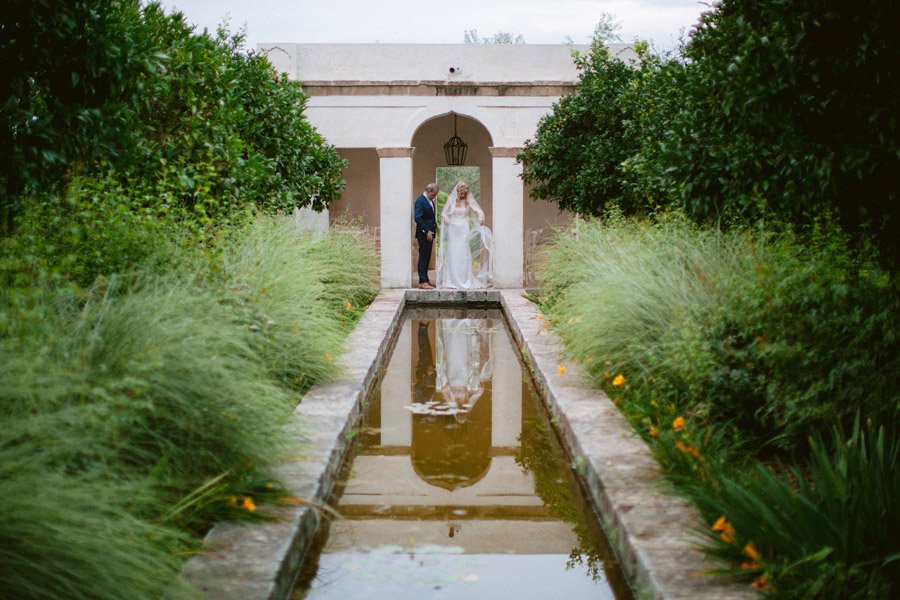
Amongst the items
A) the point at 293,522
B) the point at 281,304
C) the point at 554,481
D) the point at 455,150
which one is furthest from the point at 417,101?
the point at 293,522

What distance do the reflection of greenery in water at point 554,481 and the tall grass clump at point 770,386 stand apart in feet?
1.61

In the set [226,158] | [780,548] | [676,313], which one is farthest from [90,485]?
[226,158]

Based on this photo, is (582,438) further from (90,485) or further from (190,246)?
(190,246)

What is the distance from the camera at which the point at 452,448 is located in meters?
5.62

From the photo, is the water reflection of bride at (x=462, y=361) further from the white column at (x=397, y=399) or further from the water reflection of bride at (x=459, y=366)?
the white column at (x=397, y=399)

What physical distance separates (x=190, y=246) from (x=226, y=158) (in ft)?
6.56

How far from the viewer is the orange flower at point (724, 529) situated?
3158 millimetres

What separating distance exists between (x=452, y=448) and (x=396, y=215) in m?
11.1

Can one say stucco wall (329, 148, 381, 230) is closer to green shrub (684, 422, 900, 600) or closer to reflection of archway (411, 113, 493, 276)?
reflection of archway (411, 113, 493, 276)

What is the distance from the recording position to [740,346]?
15.6ft

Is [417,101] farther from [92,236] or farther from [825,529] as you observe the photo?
[825,529]

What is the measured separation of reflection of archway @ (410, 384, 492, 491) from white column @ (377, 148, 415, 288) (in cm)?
979

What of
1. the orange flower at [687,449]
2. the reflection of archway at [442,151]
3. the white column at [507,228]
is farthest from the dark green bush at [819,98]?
the reflection of archway at [442,151]

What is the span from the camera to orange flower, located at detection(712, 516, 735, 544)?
10.4 ft
